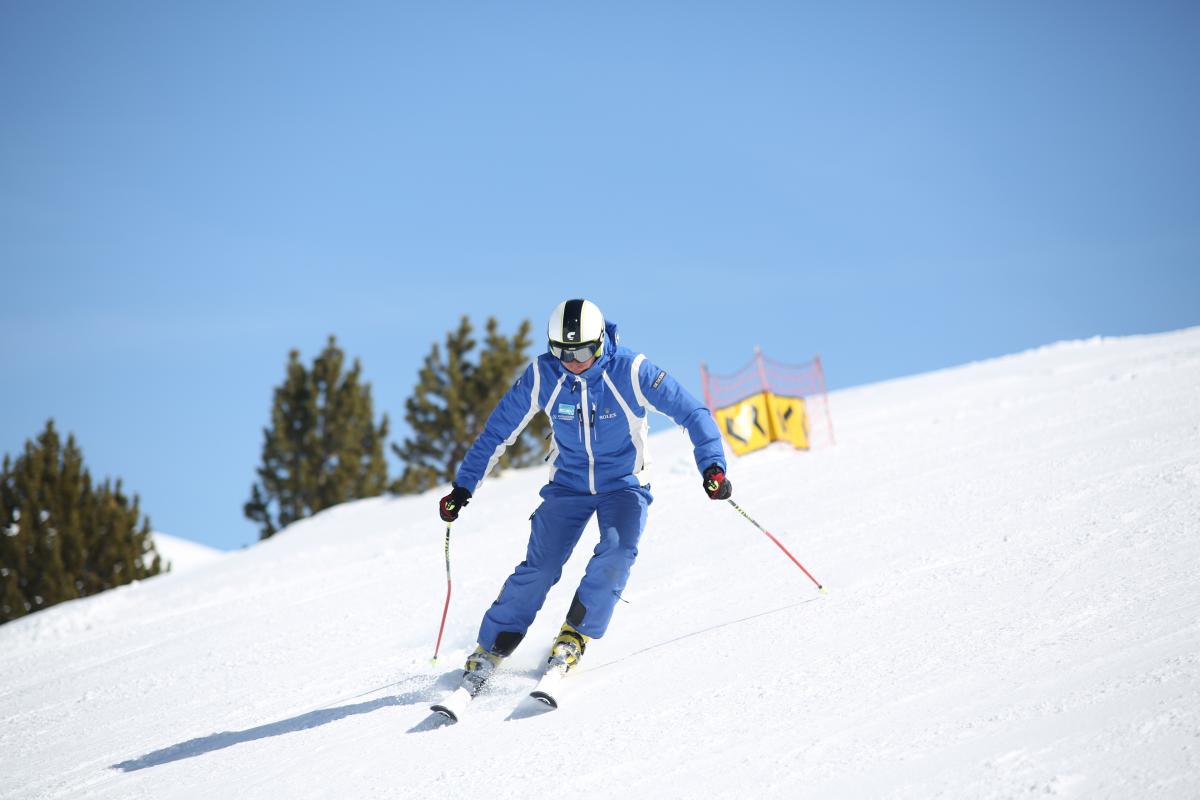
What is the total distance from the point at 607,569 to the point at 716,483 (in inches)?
28.0

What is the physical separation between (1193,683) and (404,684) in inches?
152

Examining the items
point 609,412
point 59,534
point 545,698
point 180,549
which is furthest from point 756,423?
point 180,549

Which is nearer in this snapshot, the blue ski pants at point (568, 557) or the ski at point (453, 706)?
the ski at point (453, 706)

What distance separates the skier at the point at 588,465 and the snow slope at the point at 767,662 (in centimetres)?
34

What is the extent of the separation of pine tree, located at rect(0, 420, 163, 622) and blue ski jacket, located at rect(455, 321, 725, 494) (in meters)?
25.7

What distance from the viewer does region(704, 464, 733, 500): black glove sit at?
16.3 ft

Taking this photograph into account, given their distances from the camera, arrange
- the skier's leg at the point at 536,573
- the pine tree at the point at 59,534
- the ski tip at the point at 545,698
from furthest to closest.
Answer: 1. the pine tree at the point at 59,534
2. the skier's leg at the point at 536,573
3. the ski tip at the point at 545,698

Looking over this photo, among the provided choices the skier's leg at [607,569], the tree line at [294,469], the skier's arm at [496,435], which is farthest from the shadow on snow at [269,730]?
the tree line at [294,469]

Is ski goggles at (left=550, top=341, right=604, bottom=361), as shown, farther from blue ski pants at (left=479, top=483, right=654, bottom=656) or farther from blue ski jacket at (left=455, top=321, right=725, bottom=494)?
blue ski pants at (left=479, top=483, right=654, bottom=656)

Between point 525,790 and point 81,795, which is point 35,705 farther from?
point 525,790

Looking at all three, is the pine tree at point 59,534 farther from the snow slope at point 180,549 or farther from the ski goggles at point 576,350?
the snow slope at point 180,549

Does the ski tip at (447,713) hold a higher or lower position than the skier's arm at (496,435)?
lower

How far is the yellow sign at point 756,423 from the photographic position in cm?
1413

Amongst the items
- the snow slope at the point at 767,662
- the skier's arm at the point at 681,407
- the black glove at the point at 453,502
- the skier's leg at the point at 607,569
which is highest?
the skier's arm at the point at 681,407
